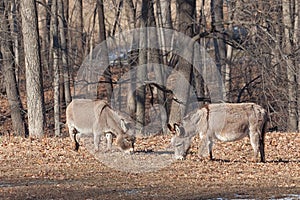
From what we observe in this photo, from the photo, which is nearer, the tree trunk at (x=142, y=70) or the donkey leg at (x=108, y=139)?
the donkey leg at (x=108, y=139)

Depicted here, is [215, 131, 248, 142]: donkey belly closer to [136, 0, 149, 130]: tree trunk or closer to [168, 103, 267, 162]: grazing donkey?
[168, 103, 267, 162]: grazing donkey

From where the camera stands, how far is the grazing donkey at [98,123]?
60.5ft

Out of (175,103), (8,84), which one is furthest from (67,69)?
(175,103)

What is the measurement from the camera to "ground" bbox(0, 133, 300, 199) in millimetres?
12148

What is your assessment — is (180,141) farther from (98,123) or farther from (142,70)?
(142,70)

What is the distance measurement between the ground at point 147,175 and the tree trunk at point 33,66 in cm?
314

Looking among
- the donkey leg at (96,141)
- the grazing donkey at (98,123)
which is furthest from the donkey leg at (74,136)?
the donkey leg at (96,141)

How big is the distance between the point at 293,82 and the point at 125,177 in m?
14.3

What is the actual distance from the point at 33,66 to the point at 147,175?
9.93 m

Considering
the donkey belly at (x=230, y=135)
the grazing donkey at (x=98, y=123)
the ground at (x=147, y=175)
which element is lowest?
the ground at (x=147, y=175)

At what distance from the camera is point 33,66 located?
76.8ft

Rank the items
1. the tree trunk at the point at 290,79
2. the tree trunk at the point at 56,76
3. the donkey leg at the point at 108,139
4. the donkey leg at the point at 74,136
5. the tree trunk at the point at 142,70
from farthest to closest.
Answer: the tree trunk at the point at 56,76 < the tree trunk at the point at 142,70 < the tree trunk at the point at 290,79 < the donkey leg at the point at 74,136 < the donkey leg at the point at 108,139

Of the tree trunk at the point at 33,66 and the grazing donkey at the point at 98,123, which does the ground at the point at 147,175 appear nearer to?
the grazing donkey at the point at 98,123

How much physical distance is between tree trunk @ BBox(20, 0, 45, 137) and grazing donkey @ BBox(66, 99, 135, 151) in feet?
13.0
